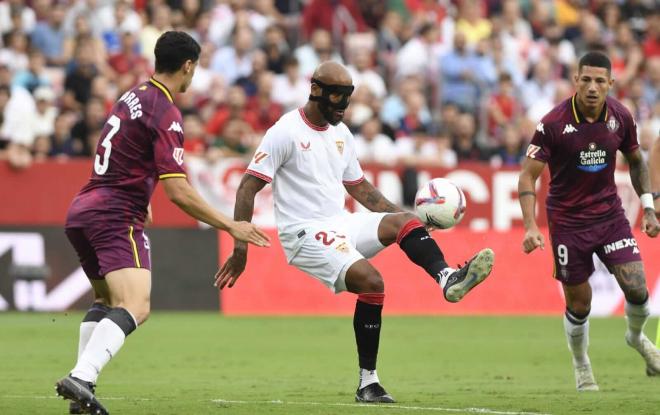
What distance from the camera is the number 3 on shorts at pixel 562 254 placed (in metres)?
11.6

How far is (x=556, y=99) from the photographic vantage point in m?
24.5

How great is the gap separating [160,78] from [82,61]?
12340 millimetres

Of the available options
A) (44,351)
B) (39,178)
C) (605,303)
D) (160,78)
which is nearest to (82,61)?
(39,178)

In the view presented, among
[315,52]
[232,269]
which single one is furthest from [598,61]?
[315,52]

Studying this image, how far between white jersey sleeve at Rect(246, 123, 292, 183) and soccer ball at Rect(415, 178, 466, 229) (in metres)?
1.20

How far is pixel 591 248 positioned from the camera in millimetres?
11570

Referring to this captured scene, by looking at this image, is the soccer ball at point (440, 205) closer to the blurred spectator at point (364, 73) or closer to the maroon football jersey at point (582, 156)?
the maroon football jersey at point (582, 156)

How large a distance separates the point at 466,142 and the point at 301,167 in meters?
13.0

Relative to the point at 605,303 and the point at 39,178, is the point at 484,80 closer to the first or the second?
the point at 605,303

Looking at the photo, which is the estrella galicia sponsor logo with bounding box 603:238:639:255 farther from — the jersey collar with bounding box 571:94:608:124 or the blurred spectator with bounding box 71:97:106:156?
the blurred spectator with bounding box 71:97:106:156

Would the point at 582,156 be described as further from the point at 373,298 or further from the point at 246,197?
the point at 246,197

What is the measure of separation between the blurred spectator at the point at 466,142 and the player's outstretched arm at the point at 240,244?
13.2 m

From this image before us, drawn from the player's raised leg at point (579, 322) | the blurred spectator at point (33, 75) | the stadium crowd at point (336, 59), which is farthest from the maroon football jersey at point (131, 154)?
the blurred spectator at point (33, 75)

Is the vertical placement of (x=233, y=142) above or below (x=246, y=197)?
above
